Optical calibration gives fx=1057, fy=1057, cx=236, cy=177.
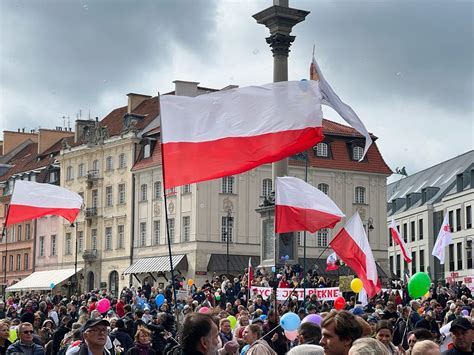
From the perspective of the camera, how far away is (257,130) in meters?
13.3

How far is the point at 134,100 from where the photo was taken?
2854 inches

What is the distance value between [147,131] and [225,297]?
35773 millimetres

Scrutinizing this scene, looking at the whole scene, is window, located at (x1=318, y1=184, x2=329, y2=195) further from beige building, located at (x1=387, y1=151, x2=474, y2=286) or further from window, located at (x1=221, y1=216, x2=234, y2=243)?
beige building, located at (x1=387, y1=151, x2=474, y2=286)

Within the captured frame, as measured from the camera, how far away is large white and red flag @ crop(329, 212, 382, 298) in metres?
19.3

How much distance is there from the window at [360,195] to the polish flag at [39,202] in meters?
45.2

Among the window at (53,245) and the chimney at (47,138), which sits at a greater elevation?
the chimney at (47,138)

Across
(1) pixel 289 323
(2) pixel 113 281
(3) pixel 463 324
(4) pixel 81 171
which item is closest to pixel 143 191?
(2) pixel 113 281

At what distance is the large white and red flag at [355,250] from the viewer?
19344 millimetres

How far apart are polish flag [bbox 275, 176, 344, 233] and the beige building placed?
47.0m

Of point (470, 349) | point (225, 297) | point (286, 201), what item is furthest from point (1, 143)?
point (470, 349)

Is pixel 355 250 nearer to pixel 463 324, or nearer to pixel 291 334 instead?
pixel 291 334

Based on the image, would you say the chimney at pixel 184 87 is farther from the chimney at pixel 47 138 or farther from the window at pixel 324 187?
the chimney at pixel 47 138

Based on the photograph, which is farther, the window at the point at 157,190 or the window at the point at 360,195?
the window at the point at 360,195

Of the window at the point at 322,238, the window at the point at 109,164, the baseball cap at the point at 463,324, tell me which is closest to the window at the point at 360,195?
the window at the point at 322,238
